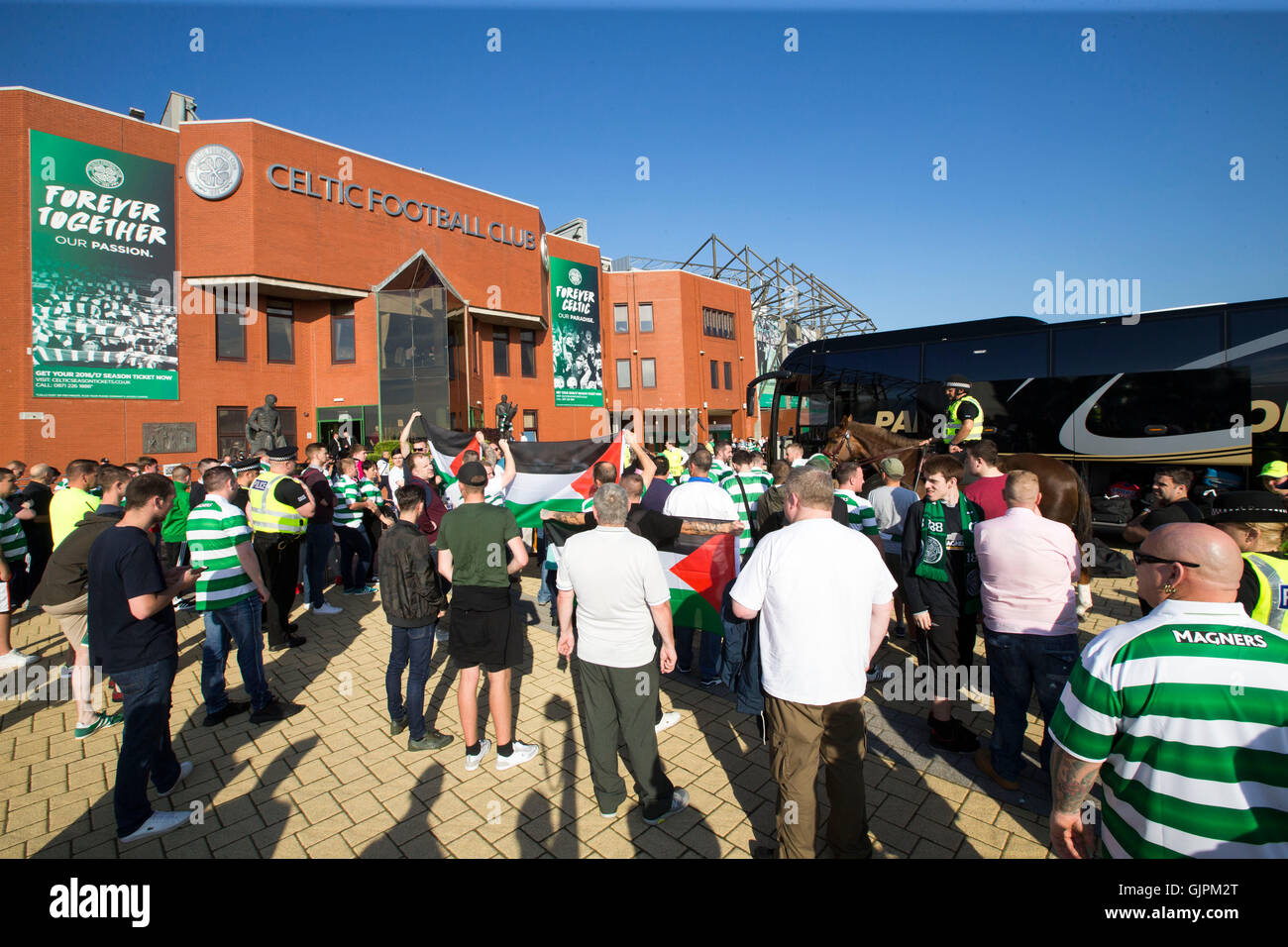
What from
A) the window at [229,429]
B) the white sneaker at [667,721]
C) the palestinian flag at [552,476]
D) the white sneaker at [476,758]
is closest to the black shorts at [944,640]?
the white sneaker at [667,721]

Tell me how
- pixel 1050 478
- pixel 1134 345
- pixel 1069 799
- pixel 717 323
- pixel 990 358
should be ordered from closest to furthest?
pixel 1069 799
pixel 1050 478
pixel 1134 345
pixel 990 358
pixel 717 323

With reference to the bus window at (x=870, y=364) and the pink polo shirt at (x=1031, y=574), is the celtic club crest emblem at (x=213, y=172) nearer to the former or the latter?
the bus window at (x=870, y=364)

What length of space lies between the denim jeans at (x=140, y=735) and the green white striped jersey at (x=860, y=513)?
5.32 m

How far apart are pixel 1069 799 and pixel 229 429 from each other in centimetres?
2501

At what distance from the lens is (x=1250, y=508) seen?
3.21 m

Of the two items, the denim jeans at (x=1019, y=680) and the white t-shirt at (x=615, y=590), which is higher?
the white t-shirt at (x=615, y=590)

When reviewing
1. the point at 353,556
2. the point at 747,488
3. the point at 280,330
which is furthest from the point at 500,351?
the point at 747,488

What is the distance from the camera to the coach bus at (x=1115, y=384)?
350 inches

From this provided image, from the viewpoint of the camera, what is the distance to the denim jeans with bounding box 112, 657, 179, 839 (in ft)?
10.8

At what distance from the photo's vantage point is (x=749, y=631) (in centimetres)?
398

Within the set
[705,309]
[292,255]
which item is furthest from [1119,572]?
[705,309]

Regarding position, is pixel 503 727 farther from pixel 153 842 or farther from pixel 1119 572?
pixel 1119 572

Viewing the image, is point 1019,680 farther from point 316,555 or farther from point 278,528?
point 316,555

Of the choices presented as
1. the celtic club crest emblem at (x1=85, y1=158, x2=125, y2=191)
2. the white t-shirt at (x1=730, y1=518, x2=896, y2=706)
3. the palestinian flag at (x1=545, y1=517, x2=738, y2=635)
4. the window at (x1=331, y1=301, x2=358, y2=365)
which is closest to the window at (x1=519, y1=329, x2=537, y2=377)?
the window at (x1=331, y1=301, x2=358, y2=365)
